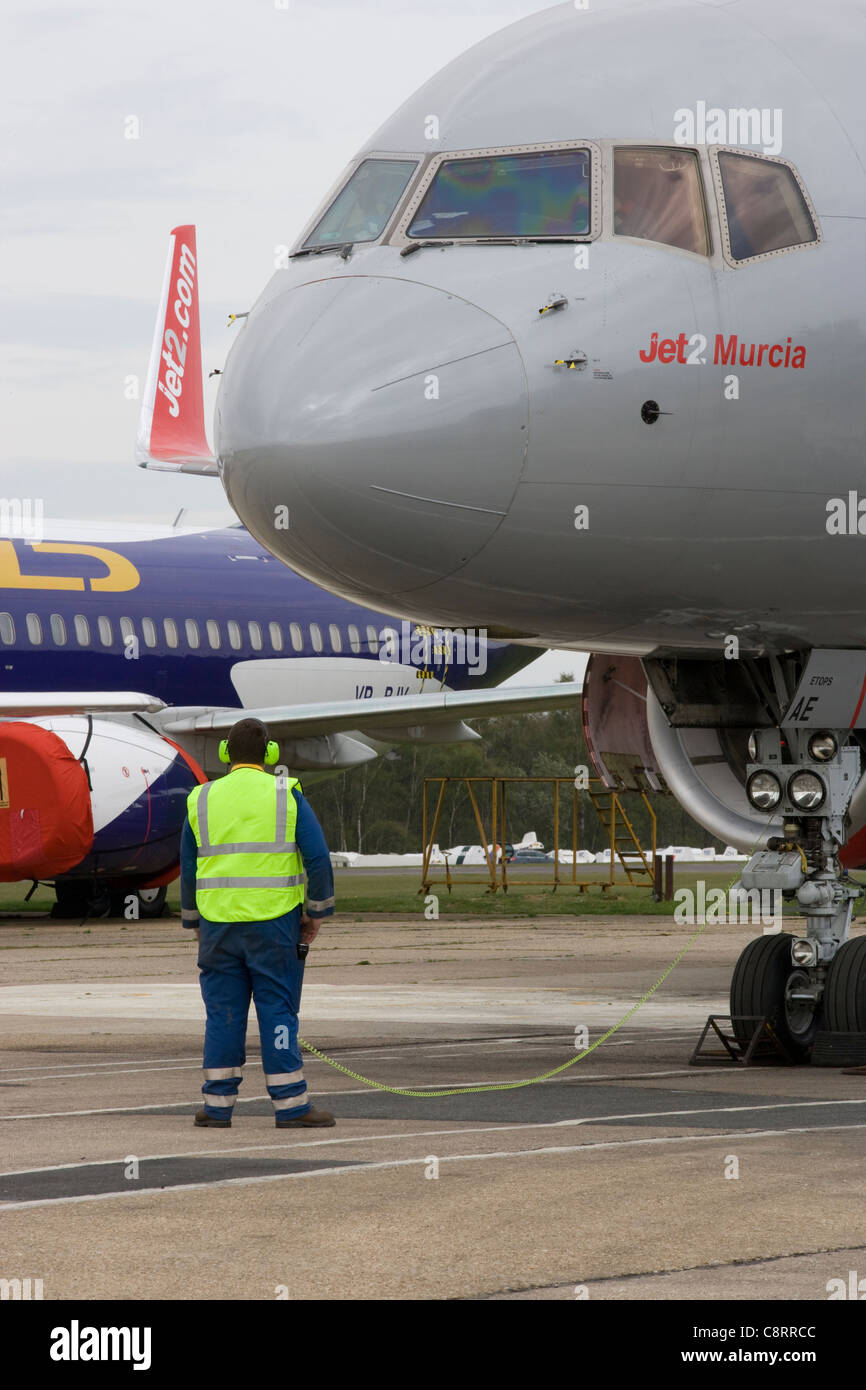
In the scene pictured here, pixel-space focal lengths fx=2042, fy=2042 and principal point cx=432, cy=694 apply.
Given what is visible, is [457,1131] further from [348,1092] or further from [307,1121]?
[348,1092]

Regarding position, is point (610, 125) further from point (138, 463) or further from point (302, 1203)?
point (138, 463)

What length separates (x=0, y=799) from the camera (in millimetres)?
23578

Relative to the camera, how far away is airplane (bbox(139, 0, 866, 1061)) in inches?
346

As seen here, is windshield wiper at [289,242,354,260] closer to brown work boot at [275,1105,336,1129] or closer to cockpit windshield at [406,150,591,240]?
cockpit windshield at [406,150,591,240]

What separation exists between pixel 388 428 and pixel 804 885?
11.4 feet

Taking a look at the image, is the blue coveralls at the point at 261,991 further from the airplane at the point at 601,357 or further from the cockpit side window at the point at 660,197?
the cockpit side window at the point at 660,197

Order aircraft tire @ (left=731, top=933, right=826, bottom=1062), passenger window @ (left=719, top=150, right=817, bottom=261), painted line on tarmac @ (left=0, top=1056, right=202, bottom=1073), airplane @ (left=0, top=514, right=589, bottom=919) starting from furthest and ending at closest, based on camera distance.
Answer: airplane @ (left=0, top=514, right=589, bottom=919), painted line on tarmac @ (left=0, top=1056, right=202, bottom=1073), aircraft tire @ (left=731, top=933, right=826, bottom=1062), passenger window @ (left=719, top=150, right=817, bottom=261)

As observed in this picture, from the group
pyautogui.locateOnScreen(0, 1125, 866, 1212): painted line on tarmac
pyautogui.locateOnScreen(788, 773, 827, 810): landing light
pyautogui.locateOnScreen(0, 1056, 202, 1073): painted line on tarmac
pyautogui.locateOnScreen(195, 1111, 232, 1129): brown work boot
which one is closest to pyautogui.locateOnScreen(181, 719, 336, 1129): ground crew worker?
pyautogui.locateOnScreen(195, 1111, 232, 1129): brown work boot

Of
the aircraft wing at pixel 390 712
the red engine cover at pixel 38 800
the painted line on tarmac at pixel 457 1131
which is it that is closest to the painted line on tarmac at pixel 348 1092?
the painted line on tarmac at pixel 457 1131

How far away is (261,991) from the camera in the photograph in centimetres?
872

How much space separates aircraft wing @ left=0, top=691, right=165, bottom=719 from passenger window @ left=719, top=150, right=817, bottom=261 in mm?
17234
